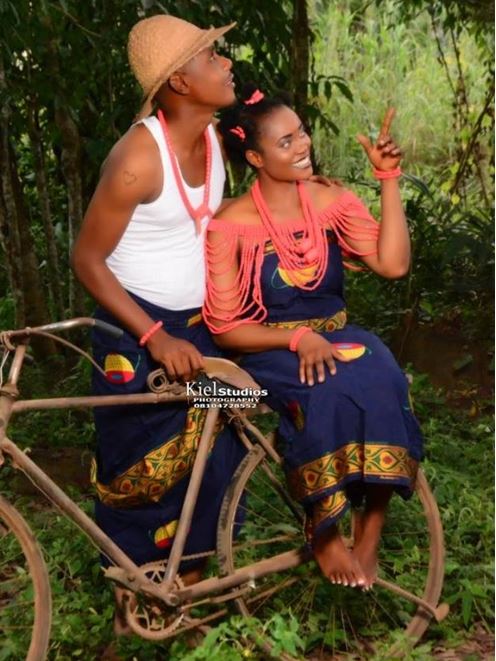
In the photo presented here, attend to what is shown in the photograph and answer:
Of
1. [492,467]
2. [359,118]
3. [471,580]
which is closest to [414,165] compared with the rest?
[359,118]

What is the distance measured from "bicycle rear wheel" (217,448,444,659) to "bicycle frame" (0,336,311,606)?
0.21ft

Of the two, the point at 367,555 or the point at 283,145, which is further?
the point at 367,555

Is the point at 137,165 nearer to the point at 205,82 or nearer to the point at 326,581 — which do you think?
the point at 205,82

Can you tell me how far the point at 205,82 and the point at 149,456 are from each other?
1022mm

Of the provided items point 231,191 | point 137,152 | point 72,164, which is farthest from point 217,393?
point 231,191

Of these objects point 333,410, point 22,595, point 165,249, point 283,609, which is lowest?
point 283,609

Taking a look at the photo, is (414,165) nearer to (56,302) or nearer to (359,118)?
(359,118)

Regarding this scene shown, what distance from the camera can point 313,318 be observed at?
321cm

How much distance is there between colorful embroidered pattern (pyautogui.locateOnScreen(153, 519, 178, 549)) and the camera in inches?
133

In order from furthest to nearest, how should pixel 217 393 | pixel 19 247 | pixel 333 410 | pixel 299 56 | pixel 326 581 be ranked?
1. pixel 299 56
2. pixel 19 247
3. pixel 326 581
4. pixel 217 393
5. pixel 333 410

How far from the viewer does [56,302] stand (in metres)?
5.92

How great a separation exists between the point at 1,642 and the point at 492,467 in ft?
7.32

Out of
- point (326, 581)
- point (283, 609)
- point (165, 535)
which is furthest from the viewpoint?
point (326, 581)

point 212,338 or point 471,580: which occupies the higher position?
point 212,338
